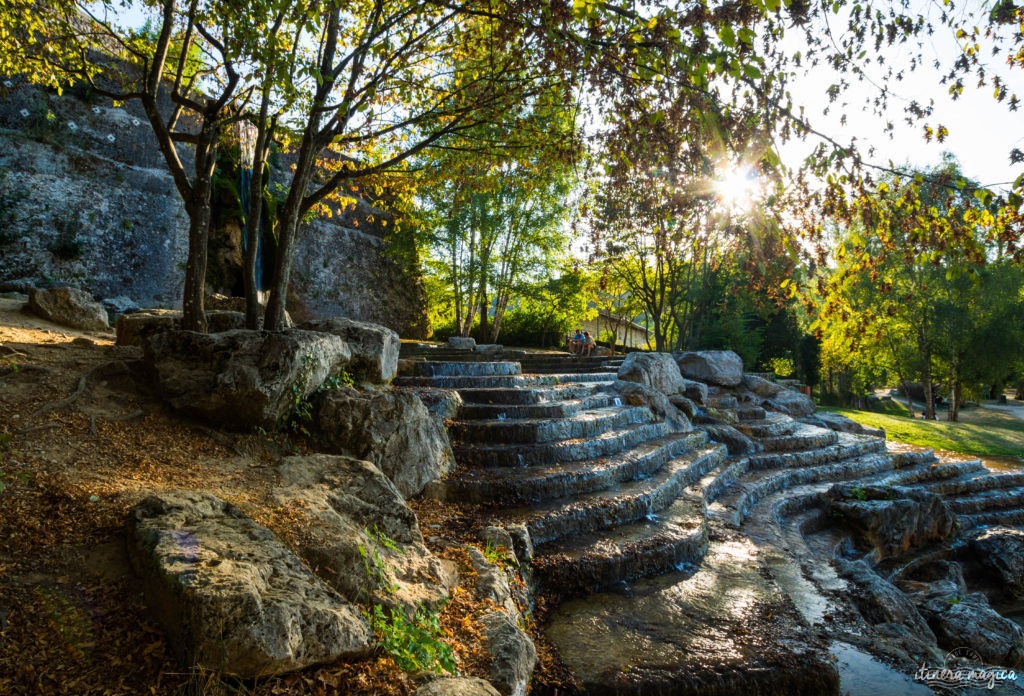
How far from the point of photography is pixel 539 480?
575 cm

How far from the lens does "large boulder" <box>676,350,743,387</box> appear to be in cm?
1509

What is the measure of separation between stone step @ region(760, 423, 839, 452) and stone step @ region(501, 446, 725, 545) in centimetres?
428

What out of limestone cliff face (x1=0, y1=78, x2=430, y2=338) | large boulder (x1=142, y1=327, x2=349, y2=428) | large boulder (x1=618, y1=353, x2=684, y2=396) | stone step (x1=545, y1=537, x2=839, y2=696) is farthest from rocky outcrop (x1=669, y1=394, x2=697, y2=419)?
limestone cliff face (x1=0, y1=78, x2=430, y2=338)

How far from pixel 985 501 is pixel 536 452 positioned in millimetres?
8845

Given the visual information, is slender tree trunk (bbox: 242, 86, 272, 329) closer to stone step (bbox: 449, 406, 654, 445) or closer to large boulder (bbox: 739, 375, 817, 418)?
stone step (bbox: 449, 406, 654, 445)

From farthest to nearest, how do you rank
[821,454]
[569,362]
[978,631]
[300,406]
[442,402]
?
[569,362]
[821,454]
[442,402]
[300,406]
[978,631]

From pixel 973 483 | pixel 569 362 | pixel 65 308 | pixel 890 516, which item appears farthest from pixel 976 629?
pixel 65 308

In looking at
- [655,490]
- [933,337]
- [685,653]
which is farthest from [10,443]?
[933,337]

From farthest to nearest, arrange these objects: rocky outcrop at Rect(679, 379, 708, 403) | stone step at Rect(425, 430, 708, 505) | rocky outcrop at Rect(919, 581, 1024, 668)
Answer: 1. rocky outcrop at Rect(679, 379, 708, 403)
2. stone step at Rect(425, 430, 708, 505)
3. rocky outcrop at Rect(919, 581, 1024, 668)

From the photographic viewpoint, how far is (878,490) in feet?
26.3

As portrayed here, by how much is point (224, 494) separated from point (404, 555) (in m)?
1.27

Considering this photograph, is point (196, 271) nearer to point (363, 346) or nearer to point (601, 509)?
point (363, 346)

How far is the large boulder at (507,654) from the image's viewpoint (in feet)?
9.17

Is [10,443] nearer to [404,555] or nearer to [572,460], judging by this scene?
[404,555]
